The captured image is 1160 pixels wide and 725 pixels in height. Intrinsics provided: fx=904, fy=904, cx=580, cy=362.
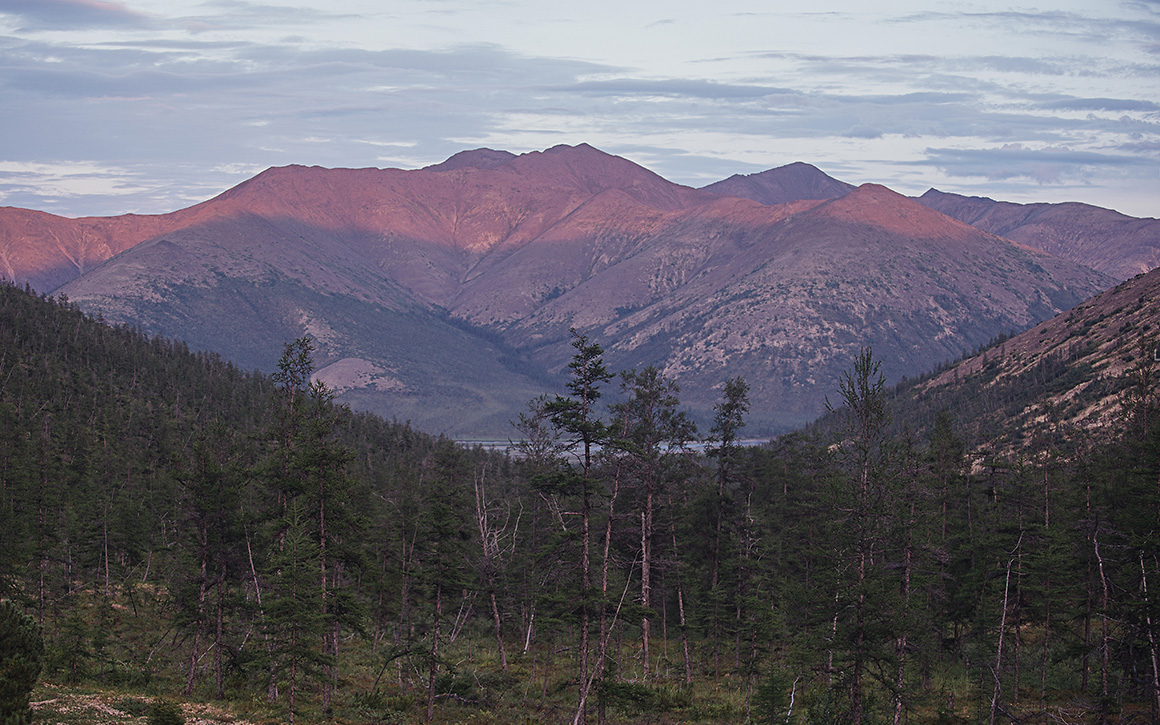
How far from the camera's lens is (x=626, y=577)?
54812mm

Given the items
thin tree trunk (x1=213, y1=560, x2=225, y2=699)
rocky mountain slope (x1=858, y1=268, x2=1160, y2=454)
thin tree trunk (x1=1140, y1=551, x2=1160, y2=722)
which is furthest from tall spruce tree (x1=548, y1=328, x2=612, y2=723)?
rocky mountain slope (x1=858, y1=268, x2=1160, y2=454)

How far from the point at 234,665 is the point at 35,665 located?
16666 mm

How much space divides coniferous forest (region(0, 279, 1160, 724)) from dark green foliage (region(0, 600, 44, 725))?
498 centimetres

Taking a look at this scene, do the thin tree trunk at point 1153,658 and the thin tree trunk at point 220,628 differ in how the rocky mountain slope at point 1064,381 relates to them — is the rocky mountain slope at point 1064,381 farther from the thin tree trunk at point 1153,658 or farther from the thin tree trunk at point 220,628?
the thin tree trunk at point 220,628

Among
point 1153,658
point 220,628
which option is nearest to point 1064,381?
point 1153,658

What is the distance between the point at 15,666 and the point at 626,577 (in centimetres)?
3567

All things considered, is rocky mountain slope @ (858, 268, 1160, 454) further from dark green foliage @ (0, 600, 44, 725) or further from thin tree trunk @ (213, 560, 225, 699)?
dark green foliage @ (0, 600, 44, 725)

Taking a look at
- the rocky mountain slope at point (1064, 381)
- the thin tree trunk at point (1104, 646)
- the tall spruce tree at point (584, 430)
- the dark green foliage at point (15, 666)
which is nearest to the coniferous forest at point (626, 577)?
the tall spruce tree at point (584, 430)

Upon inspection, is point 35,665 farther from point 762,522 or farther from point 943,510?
point 943,510

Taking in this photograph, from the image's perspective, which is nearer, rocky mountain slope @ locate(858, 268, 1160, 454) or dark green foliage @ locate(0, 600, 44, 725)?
dark green foliage @ locate(0, 600, 44, 725)

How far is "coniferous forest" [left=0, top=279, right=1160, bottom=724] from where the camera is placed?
3559cm

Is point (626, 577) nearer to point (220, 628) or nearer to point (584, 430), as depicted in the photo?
point (584, 430)

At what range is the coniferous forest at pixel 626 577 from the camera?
1401 inches

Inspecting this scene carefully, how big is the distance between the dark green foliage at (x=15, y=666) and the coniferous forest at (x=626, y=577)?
4979 mm
